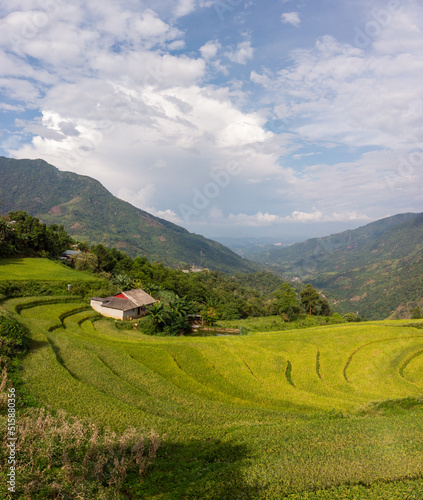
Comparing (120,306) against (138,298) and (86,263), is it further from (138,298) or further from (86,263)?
(86,263)

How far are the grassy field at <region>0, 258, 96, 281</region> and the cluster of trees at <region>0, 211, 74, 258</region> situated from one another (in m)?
3.20

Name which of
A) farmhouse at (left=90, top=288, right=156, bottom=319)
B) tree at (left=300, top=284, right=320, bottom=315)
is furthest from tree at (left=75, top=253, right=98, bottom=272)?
tree at (left=300, top=284, right=320, bottom=315)

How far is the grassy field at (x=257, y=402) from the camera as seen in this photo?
318 inches

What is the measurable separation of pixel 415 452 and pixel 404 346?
73.1ft

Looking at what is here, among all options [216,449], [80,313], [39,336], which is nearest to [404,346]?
[216,449]

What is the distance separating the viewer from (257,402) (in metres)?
18.8

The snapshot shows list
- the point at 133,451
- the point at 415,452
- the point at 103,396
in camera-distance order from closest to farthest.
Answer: the point at 133,451 < the point at 415,452 < the point at 103,396

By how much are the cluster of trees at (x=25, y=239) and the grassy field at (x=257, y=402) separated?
25.1 m

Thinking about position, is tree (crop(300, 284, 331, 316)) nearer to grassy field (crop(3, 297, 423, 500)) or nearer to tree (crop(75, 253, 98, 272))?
grassy field (crop(3, 297, 423, 500))

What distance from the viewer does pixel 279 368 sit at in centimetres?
2505

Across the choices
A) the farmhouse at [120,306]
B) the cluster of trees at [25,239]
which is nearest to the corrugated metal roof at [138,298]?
the farmhouse at [120,306]

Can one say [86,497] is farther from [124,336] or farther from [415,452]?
[124,336]

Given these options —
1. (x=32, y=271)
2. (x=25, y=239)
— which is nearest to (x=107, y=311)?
(x=32, y=271)

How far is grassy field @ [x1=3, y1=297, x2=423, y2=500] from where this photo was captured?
8.08 m
